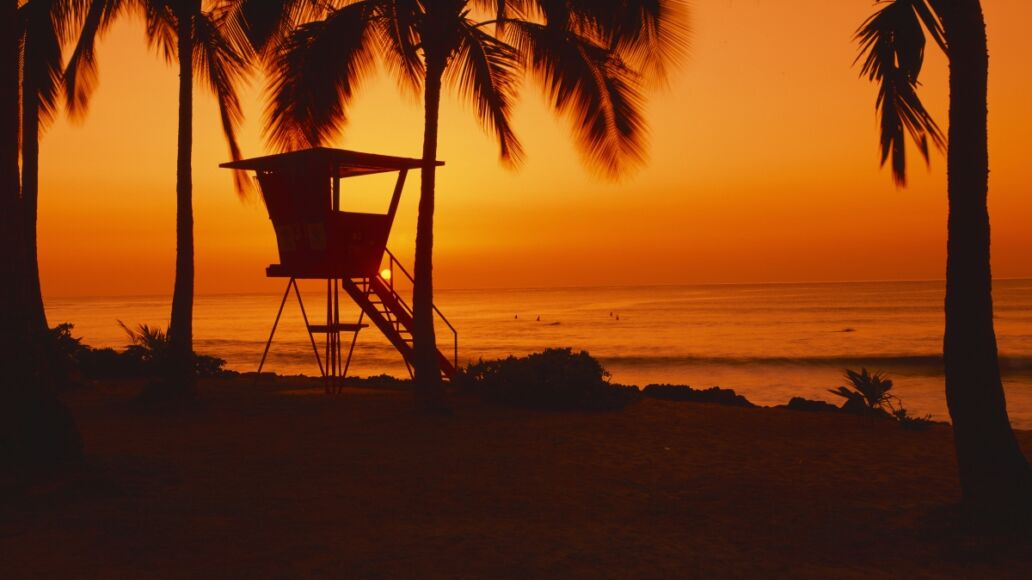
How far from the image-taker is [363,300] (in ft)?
58.8

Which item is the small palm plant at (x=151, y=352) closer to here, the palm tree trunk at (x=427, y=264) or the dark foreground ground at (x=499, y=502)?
the dark foreground ground at (x=499, y=502)

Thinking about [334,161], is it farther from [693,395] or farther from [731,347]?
[731,347]

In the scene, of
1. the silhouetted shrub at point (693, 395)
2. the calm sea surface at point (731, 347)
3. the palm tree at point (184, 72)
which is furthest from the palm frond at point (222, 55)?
the calm sea surface at point (731, 347)

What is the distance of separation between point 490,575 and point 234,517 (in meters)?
2.71

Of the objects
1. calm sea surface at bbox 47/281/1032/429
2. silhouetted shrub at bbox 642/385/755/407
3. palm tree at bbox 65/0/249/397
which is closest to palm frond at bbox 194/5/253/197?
palm tree at bbox 65/0/249/397

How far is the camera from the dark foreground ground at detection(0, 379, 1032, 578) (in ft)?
21.1

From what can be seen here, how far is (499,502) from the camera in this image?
334 inches

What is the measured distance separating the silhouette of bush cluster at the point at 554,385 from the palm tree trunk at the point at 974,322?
25.4 ft

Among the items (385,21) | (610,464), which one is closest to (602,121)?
(385,21)

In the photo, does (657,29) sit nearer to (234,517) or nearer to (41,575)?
(234,517)

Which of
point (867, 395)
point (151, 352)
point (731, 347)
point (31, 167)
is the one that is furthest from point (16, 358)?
point (731, 347)

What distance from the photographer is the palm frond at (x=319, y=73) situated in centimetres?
1383

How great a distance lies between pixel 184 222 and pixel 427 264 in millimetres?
4092

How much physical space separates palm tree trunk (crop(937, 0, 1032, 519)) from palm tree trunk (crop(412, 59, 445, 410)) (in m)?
8.25
